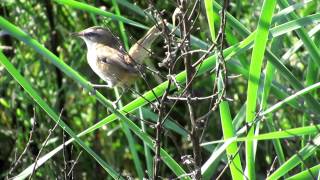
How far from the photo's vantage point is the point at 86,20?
4289mm

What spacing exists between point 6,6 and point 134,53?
1.55 metres

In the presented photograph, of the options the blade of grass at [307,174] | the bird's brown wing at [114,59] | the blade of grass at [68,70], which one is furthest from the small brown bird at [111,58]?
the blade of grass at [307,174]

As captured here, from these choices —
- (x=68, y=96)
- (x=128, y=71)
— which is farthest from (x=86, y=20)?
(x=128, y=71)

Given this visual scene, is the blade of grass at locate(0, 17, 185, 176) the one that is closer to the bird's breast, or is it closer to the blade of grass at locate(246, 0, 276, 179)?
the blade of grass at locate(246, 0, 276, 179)

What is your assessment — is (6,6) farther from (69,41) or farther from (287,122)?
(287,122)

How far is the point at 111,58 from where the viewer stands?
125 inches

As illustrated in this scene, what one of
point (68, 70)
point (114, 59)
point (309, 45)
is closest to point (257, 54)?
point (309, 45)

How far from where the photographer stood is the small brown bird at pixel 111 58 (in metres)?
2.99

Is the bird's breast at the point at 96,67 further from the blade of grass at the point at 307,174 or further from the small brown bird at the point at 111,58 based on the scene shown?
the blade of grass at the point at 307,174

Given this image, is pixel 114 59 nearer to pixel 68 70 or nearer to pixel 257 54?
pixel 68 70

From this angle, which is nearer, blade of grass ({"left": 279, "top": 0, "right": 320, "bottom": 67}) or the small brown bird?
blade of grass ({"left": 279, "top": 0, "right": 320, "bottom": 67})

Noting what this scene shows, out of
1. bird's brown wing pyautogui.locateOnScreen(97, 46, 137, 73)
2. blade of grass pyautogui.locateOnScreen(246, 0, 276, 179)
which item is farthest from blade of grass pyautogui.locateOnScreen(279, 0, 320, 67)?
bird's brown wing pyautogui.locateOnScreen(97, 46, 137, 73)

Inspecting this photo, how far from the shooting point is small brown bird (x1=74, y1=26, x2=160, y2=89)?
2988 mm

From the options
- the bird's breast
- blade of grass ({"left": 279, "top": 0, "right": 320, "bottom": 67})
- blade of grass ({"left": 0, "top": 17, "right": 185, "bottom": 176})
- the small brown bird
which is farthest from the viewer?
the bird's breast
